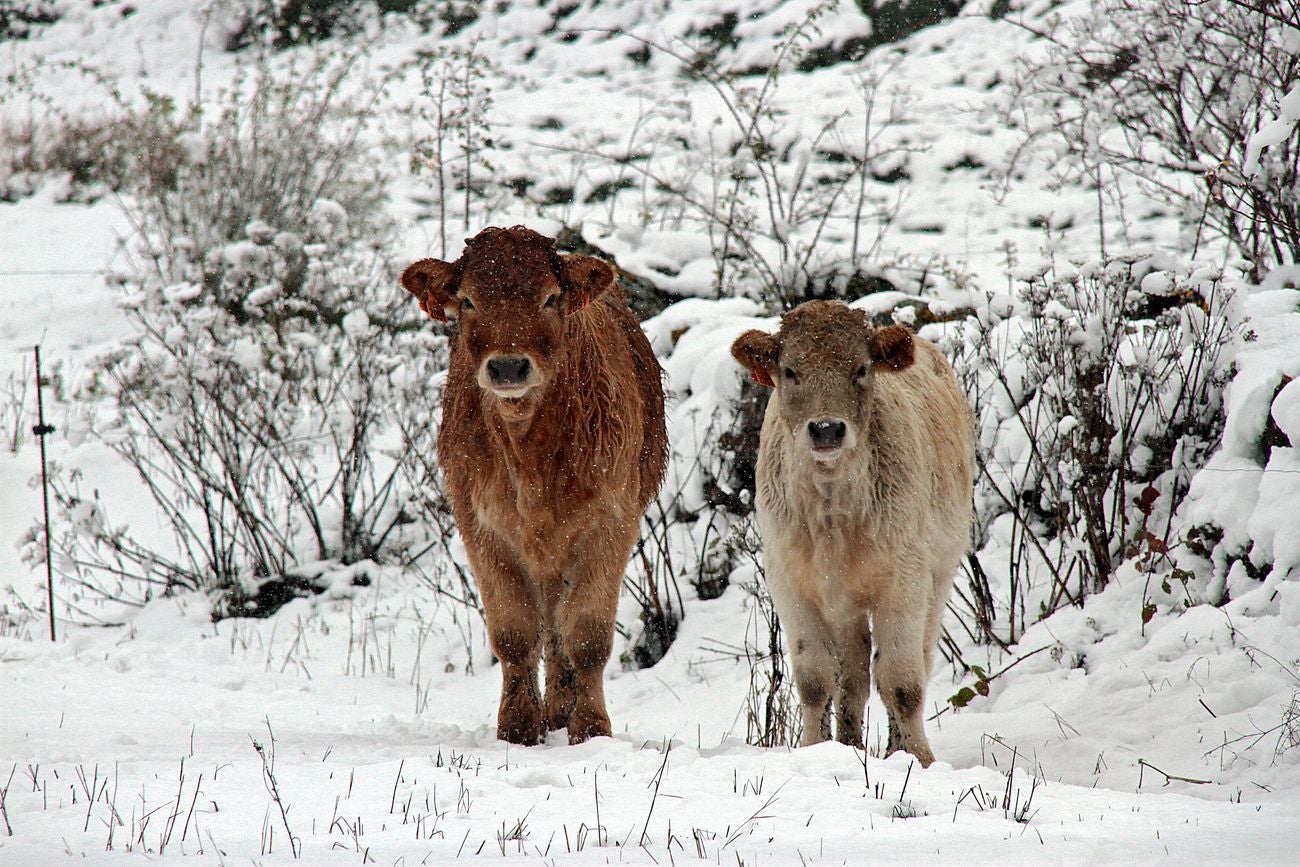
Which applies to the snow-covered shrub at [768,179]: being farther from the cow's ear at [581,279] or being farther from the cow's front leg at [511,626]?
the cow's front leg at [511,626]

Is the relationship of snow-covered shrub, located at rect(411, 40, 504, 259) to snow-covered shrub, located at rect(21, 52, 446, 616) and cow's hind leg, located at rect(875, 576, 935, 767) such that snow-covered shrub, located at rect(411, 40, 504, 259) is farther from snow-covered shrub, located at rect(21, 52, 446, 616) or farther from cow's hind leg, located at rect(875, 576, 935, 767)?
cow's hind leg, located at rect(875, 576, 935, 767)

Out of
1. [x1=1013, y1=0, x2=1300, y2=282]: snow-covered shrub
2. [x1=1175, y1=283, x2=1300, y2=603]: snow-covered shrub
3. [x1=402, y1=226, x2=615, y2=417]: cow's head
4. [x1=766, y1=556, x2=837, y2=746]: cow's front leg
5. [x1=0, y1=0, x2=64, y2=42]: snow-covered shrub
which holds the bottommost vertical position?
[x1=766, y1=556, x2=837, y2=746]: cow's front leg

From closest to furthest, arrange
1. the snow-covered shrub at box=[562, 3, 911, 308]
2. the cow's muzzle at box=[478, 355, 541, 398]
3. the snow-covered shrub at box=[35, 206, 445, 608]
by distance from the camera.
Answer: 1. the cow's muzzle at box=[478, 355, 541, 398]
2. the snow-covered shrub at box=[35, 206, 445, 608]
3. the snow-covered shrub at box=[562, 3, 911, 308]

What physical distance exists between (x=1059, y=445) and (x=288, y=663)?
5094 mm

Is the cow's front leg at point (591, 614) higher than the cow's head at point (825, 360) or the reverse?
the reverse

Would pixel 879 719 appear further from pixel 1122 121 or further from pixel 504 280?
pixel 1122 121

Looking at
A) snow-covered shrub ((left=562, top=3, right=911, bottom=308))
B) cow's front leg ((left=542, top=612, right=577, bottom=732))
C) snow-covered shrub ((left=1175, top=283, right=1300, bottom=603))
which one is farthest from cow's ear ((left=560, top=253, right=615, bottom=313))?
snow-covered shrub ((left=562, top=3, right=911, bottom=308))

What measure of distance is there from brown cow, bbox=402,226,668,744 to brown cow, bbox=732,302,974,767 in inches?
27.0

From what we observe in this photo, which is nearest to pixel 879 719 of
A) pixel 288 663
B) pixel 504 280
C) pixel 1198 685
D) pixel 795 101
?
pixel 1198 685

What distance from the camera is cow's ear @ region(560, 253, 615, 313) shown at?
4953 millimetres

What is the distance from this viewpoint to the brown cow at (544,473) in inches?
193

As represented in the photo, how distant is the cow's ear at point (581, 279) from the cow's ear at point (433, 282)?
469 mm

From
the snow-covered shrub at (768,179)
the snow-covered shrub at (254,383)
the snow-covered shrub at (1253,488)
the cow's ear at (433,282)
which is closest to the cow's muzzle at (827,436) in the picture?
the cow's ear at (433,282)

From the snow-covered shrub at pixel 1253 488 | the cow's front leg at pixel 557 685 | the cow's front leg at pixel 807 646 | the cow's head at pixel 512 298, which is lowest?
the cow's front leg at pixel 557 685
